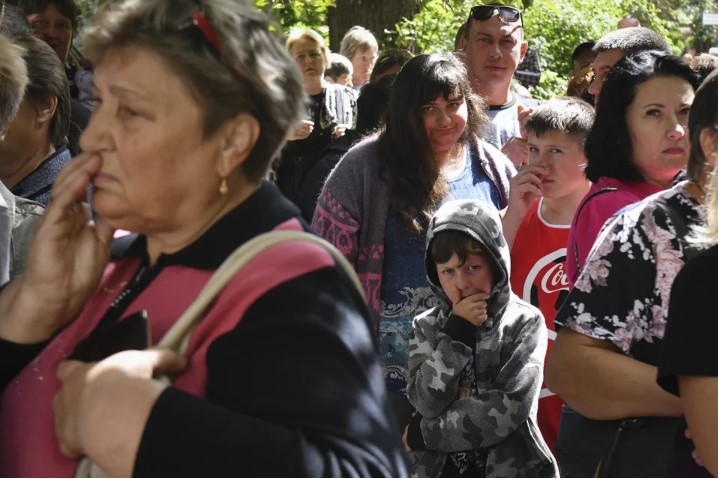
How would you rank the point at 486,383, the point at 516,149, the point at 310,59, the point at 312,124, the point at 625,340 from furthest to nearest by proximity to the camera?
the point at 310,59 → the point at 312,124 → the point at 516,149 → the point at 486,383 → the point at 625,340

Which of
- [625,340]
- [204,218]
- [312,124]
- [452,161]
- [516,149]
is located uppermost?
[204,218]

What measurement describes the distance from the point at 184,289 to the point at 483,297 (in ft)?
7.85

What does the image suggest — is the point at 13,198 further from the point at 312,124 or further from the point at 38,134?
the point at 312,124

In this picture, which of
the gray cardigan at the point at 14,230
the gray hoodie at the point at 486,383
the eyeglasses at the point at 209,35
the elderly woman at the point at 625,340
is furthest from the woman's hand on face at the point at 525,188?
the eyeglasses at the point at 209,35

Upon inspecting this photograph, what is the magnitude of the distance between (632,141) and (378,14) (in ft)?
29.8

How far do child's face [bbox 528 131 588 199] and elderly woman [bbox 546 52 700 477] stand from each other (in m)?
1.93

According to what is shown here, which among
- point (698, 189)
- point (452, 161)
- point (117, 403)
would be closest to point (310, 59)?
point (452, 161)

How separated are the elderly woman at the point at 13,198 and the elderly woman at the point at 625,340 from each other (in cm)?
165

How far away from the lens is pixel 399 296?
515cm

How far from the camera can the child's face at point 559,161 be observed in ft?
18.0

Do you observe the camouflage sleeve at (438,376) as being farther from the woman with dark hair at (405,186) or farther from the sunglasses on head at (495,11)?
the sunglasses on head at (495,11)

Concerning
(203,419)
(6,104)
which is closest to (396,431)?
(203,419)

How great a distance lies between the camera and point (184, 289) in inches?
85.6

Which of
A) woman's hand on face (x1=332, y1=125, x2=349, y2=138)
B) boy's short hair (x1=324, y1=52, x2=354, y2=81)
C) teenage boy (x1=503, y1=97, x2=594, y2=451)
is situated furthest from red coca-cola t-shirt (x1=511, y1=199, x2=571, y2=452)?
boy's short hair (x1=324, y1=52, x2=354, y2=81)
